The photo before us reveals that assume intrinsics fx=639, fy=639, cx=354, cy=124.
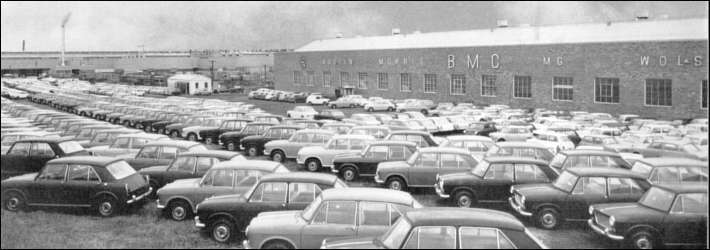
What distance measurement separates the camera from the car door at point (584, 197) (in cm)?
1131

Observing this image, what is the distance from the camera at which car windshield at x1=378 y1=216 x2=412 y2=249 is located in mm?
7312

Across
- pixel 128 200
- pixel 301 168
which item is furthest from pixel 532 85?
pixel 128 200

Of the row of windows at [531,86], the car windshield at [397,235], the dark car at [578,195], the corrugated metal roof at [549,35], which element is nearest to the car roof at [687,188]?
the dark car at [578,195]

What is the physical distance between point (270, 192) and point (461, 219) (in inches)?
152

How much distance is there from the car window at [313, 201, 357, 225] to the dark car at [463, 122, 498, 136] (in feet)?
62.9

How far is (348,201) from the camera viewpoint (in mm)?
8992

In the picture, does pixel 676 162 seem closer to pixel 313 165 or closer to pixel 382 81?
pixel 313 165

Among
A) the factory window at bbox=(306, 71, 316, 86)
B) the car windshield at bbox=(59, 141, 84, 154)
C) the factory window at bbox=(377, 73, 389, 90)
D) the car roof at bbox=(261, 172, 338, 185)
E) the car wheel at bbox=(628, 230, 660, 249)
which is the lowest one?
the car wheel at bbox=(628, 230, 660, 249)

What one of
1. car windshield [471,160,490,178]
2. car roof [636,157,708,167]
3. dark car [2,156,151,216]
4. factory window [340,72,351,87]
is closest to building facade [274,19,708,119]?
factory window [340,72,351,87]

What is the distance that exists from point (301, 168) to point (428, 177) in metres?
5.15

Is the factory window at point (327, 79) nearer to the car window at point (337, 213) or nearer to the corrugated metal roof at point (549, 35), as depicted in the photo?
the corrugated metal roof at point (549, 35)

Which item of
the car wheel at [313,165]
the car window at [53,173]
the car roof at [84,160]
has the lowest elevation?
→ the car wheel at [313,165]

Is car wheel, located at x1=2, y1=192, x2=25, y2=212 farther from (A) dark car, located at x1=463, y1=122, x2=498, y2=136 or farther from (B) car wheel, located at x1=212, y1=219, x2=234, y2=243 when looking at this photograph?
(A) dark car, located at x1=463, y1=122, x2=498, y2=136

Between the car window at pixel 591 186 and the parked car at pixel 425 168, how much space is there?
319cm
